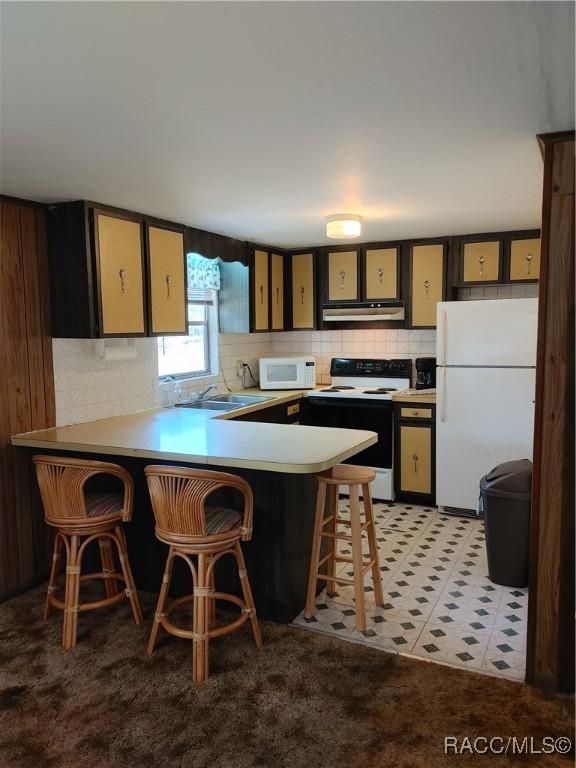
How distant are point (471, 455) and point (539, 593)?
1.98m

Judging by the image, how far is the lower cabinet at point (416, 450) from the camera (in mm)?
4453

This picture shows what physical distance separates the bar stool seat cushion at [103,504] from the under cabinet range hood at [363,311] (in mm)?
2839

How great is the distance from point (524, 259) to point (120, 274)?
301cm

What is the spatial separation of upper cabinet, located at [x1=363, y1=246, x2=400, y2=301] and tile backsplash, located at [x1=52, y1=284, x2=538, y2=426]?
42cm

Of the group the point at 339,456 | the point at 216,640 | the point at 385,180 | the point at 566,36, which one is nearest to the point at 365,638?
the point at 216,640

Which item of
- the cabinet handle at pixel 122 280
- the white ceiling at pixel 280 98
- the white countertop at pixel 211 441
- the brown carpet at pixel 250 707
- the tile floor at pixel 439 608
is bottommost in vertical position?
the tile floor at pixel 439 608

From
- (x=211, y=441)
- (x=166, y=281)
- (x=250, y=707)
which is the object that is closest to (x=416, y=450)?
(x=211, y=441)

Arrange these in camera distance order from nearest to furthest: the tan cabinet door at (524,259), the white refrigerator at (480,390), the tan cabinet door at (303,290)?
the white refrigerator at (480,390) < the tan cabinet door at (524,259) < the tan cabinet door at (303,290)

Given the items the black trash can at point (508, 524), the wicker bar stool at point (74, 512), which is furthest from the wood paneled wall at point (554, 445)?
the wicker bar stool at point (74, 512)

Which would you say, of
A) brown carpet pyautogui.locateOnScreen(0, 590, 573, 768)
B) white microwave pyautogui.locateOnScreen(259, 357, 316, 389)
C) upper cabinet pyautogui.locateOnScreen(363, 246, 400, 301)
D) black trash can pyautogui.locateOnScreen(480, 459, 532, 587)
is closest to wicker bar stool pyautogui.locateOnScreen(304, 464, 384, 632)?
brown carpet pyautogui.locateOnScreen(0, 590, 573, 768)

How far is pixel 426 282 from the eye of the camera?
4711 millimetres

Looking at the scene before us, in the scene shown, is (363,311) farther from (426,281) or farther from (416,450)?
(416,450)

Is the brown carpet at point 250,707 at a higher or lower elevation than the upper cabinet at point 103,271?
lower

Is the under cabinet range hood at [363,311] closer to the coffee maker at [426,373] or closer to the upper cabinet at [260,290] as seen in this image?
the coffee maker at [426,373]
